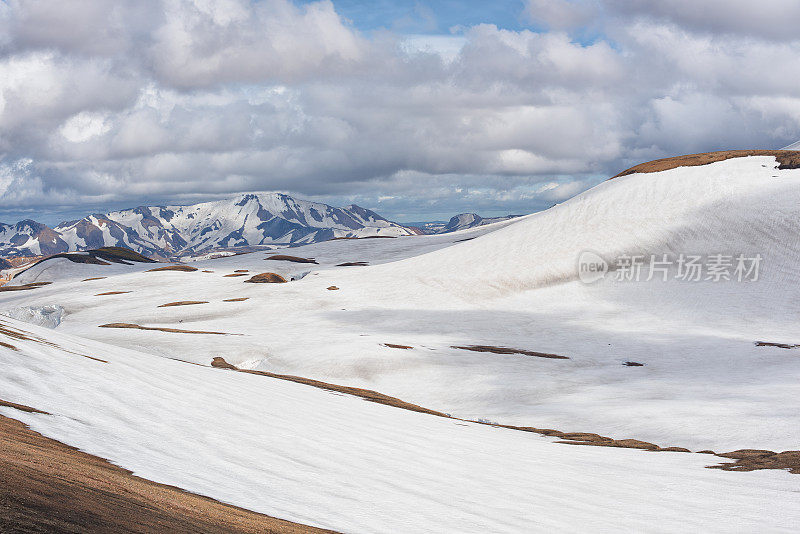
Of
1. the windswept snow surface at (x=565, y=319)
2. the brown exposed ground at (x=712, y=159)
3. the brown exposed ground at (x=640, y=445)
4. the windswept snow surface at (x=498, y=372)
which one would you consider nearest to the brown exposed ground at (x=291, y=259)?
the windswept snow surface at (x=498, y=372)

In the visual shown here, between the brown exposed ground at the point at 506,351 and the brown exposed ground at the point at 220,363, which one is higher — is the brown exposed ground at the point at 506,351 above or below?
above

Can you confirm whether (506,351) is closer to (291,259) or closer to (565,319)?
(565,319)

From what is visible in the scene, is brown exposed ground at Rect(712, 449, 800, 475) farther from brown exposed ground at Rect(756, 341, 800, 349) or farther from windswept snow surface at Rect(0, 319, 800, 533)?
brown exposed ground at Rect(756, 341, 800, 349)

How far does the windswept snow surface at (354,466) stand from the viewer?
1102 cm

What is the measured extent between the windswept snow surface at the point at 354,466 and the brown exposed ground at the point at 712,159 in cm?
9777

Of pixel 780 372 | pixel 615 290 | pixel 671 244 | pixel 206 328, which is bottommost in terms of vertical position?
pixel 206 328

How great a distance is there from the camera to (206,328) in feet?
227

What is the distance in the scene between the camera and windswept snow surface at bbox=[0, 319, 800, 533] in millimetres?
11016

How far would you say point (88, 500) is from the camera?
669 centimetres

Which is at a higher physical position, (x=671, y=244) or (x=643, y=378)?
(x=671, y=244)

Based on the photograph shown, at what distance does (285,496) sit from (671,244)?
3514 inches

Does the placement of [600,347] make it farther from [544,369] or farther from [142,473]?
[142,473]

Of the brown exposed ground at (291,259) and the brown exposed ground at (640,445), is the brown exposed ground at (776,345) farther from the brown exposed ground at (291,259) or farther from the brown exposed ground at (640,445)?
the brown exposed ground at (291,259)

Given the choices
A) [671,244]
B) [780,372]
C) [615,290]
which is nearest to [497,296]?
[615,290]
